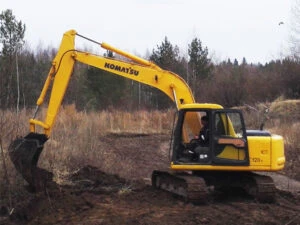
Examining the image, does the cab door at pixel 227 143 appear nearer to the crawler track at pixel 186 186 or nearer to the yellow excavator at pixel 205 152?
the yellow excavator at pixel 205 152

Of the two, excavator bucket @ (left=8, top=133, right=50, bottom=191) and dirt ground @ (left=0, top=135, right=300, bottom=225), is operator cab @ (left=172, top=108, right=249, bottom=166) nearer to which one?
dirt ground @ (left=0, top=135, right=300, bottom=225)

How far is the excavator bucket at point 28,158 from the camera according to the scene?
38.4ft

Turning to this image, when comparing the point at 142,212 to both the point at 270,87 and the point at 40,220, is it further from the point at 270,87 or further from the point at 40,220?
the point at 270,87

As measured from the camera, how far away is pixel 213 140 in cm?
1173

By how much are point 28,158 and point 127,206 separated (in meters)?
2.38

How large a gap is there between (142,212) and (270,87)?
31.7 metres

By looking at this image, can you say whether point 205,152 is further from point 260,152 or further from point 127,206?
point 127,206

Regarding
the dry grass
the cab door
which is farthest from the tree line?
the cab door

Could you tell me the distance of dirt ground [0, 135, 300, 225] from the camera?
970 cm

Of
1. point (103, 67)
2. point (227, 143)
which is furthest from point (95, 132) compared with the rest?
Result: point (227, 143)

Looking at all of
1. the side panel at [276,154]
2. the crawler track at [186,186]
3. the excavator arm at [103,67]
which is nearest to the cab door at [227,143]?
the side panel at [276,154]

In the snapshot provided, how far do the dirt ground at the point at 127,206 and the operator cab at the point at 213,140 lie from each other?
89 cm

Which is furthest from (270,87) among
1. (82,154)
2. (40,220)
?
(40,220)

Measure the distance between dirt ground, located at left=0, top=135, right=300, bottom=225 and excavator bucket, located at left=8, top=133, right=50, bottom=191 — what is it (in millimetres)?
266
